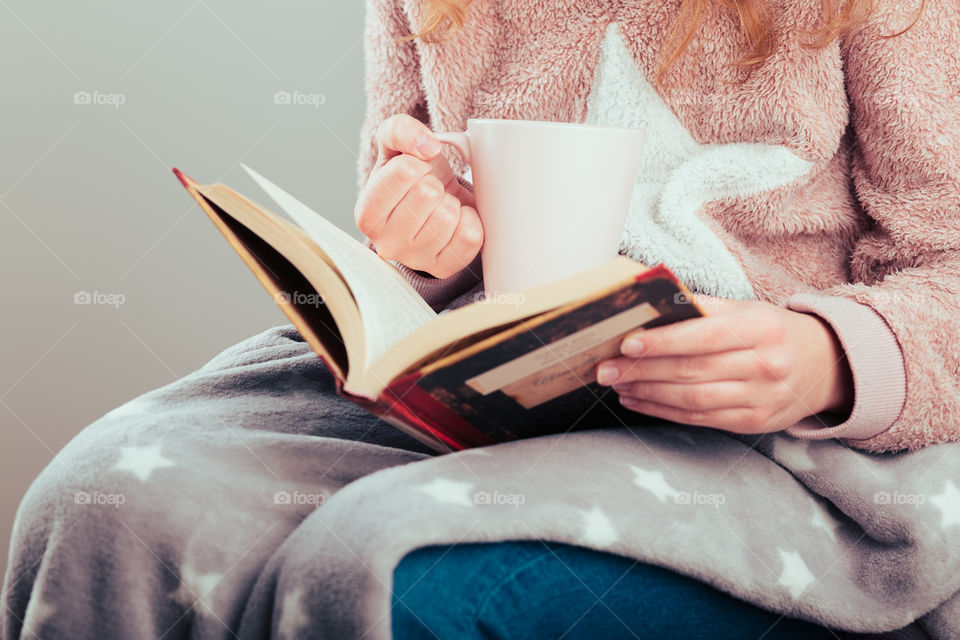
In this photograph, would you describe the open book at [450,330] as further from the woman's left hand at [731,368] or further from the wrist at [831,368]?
the wrist at [831,368]

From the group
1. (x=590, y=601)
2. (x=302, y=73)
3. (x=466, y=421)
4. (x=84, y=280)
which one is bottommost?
(x=590, y=601)

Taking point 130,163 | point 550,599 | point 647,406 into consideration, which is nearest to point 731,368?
point 647,406

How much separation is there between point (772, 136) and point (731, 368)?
0.96 ft

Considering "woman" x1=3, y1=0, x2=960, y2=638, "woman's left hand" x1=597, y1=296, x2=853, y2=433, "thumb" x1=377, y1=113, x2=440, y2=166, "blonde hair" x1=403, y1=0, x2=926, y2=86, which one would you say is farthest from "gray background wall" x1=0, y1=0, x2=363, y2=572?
"woman's left hand" x1=597, y1=296, x2=853, y2=433

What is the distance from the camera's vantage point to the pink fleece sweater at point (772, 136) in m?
0.57

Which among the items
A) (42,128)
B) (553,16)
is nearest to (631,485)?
(553,16)

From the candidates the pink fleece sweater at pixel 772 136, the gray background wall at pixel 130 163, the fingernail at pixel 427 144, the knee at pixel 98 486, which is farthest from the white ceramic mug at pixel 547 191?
the gray background wall at pixel 130 163

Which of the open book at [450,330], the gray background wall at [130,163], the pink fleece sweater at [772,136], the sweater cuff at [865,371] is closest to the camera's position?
the open book at [450,330]

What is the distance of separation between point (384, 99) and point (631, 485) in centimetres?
49

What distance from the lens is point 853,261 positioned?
63 cm

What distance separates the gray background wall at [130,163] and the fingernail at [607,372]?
3.01 ft

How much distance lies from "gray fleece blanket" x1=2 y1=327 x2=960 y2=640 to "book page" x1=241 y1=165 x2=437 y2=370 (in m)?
0.08

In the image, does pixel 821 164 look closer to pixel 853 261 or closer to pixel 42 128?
pixel 853 261

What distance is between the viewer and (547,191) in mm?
497
